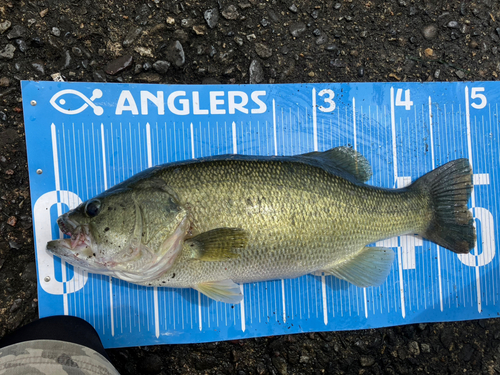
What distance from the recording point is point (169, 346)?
2232mm

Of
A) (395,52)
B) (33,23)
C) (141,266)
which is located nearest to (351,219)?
(141,266)

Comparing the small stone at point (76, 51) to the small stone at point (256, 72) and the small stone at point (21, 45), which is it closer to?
the small stone at point (21, 45)

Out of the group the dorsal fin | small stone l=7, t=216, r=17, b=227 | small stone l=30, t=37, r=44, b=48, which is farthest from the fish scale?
small stone l=30, t=37, r=44, b=48

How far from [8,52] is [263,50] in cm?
179

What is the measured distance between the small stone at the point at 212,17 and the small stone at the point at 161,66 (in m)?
0.44

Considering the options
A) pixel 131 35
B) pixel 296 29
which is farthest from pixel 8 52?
pixel 296 29

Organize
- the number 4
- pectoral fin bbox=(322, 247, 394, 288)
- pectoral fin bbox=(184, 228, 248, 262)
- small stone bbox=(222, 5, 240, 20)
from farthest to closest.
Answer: the number 4 → small stone bbox=(222, 5, 240, 20) → pectoral fin bbox=(322, 247, 394, 288) → pectoral fin bbox=(184, 228, 248, 262)

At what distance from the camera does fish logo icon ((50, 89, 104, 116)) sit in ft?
7.14

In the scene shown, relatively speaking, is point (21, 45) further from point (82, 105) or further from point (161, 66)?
point (161, 66)

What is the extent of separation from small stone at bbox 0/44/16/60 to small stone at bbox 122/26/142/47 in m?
0.75

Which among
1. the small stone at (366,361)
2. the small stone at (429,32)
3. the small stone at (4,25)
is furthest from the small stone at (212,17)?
the small stone at (366,361)

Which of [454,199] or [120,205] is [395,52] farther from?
[120,205]

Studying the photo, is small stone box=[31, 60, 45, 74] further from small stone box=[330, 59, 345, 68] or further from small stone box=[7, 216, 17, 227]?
small stone box=[330, 59, 345, 68]

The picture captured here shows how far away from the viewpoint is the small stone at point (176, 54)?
7.41 ft
